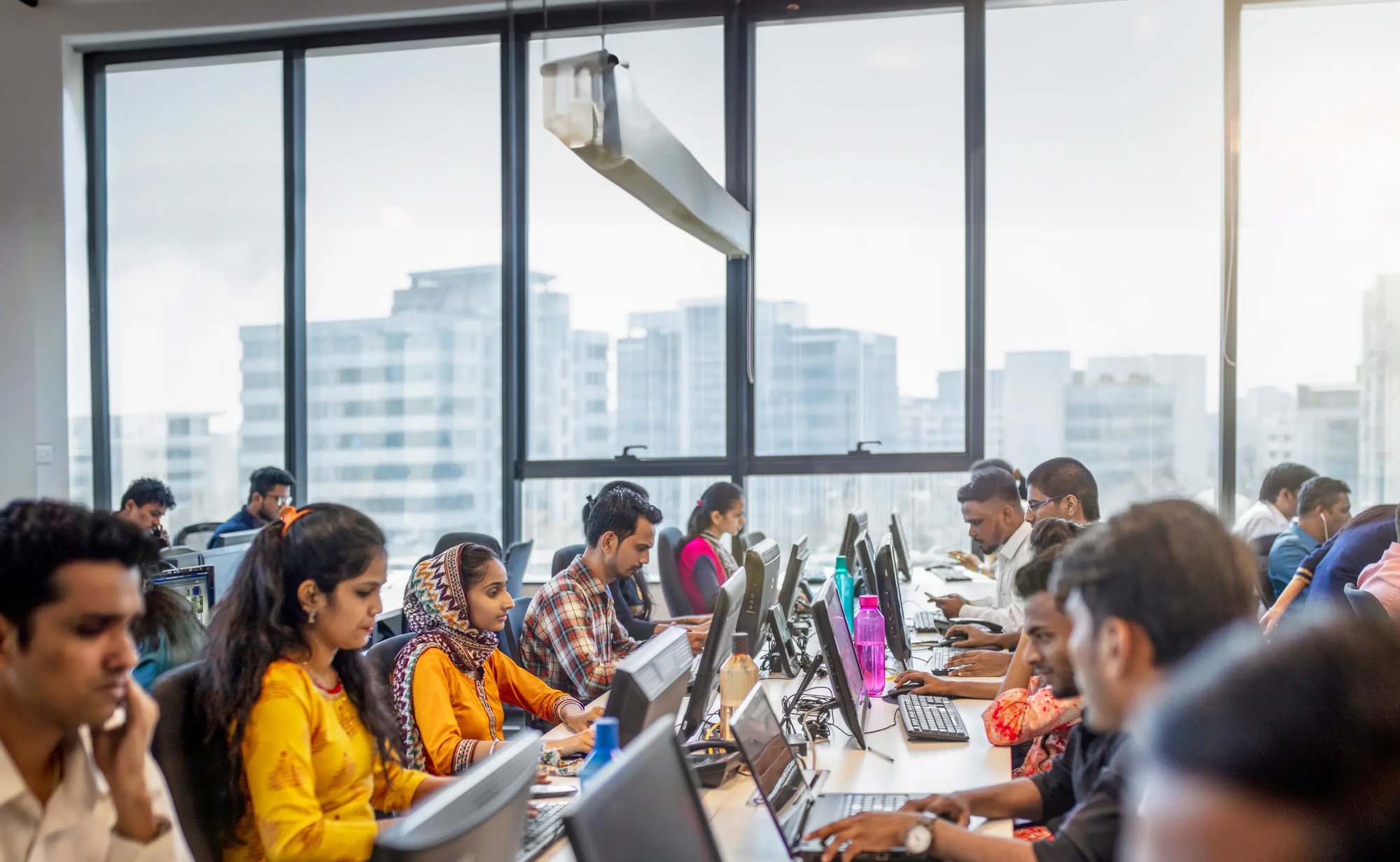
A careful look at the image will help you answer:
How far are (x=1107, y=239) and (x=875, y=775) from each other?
13.9 ft

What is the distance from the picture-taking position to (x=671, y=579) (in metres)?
4.78

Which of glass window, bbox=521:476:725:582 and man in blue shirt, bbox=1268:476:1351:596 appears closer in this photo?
man in blue shirt, bbox=1268:476:1351:596

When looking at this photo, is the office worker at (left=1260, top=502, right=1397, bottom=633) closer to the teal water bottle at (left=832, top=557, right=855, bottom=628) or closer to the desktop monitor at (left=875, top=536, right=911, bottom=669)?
the desktop monitor at (left=875, top=536, right=911, bottom=669)

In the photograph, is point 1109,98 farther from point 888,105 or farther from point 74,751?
point 74,751

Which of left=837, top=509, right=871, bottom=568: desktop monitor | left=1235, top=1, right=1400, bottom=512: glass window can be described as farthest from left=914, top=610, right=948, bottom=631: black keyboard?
left=1235, top=1, right=1400, bottom=512: glass window

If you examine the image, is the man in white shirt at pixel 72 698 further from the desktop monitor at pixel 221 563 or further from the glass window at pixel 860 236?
the glass window at pixel 860 236

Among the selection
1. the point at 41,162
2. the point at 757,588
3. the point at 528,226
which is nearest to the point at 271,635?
the point at 757,588

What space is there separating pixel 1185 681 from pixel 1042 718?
1.74 m

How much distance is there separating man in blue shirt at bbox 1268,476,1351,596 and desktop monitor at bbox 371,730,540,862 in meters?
4.34

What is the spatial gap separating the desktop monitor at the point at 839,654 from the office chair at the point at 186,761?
1145 mm

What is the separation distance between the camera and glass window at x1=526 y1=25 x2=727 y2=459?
5941 mm

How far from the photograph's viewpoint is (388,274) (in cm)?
610

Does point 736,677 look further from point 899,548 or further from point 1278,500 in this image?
point 1278,500

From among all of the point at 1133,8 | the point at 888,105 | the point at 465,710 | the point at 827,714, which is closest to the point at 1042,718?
the point at 827,714
